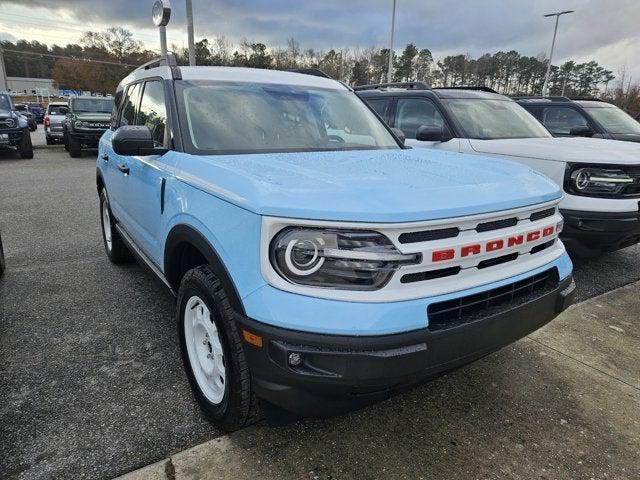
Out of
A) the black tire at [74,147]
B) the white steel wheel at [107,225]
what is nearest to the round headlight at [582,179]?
the white steel wheel at [107,225]

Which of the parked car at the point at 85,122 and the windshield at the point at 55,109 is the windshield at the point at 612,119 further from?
the windshield at the point at 55,109

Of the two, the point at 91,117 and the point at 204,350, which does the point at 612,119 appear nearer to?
the point at 204,350

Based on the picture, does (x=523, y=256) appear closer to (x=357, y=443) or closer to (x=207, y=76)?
(x=357, y=443)

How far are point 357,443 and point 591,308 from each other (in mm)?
2887

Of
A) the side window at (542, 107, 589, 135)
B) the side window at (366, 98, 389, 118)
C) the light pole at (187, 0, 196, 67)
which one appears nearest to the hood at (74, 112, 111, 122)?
the light pole at (187, 0, 196, 67)

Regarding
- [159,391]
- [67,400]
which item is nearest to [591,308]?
[159,391]

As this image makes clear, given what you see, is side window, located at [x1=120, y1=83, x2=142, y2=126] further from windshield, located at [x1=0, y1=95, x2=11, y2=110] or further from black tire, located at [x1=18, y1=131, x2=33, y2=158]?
windshield, located at [x1=0, y1=95, x2=11, y2=110]

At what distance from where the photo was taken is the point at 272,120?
3.02 m

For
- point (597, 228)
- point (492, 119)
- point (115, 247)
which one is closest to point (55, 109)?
point (115, 247)

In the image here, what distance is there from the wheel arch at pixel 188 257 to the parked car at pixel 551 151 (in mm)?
3411

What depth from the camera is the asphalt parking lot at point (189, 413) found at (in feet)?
7.14

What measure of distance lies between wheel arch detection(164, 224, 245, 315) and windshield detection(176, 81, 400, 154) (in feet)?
1.75

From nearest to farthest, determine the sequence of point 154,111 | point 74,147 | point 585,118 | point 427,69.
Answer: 1. point 154,111
2. point 585,118
3. point 74,147
4. point 427,69

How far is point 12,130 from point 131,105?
40.6 feet
